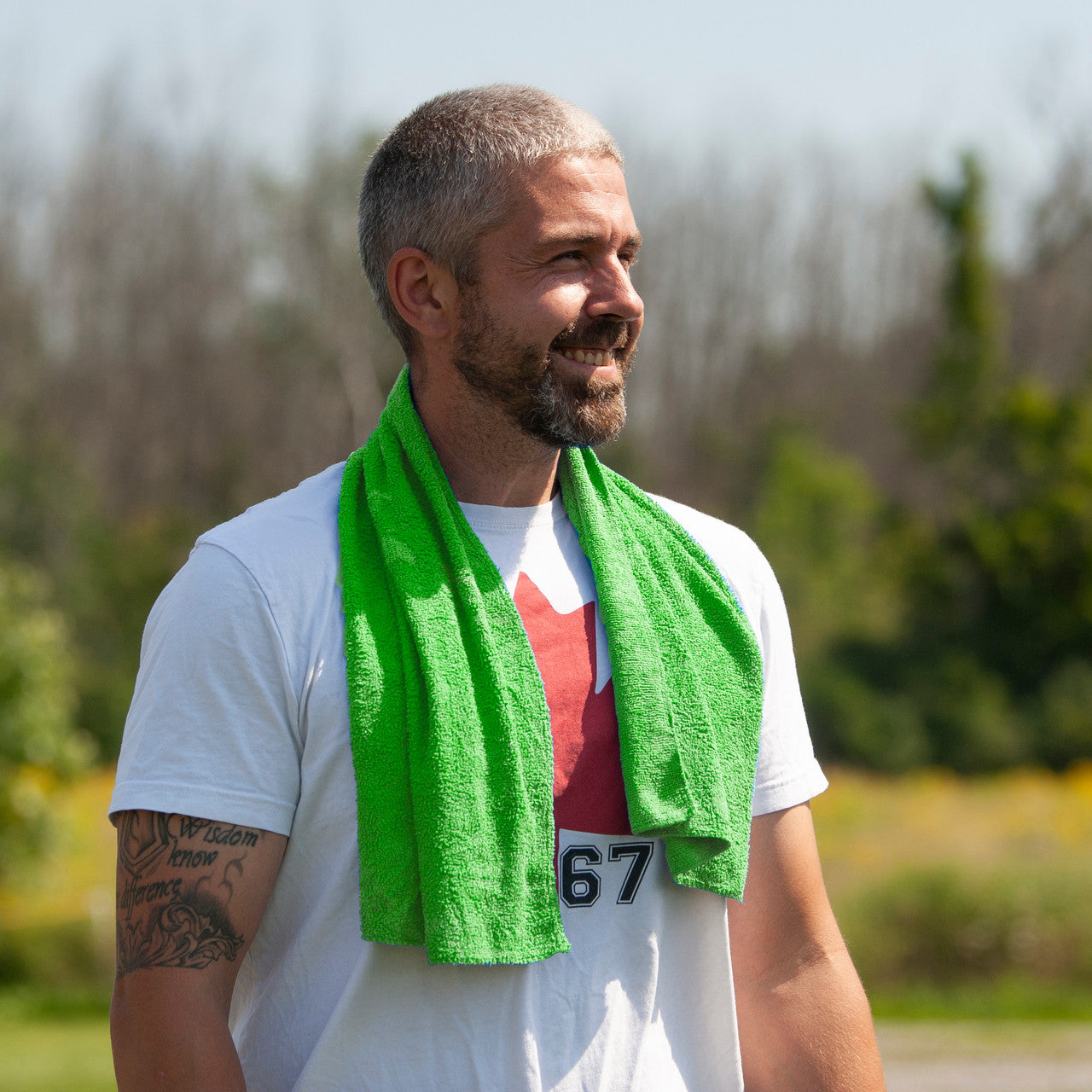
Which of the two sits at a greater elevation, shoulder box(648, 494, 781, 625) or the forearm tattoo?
shoulder box(648, 494, 781, 625)

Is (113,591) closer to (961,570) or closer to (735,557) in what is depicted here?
(961,570)

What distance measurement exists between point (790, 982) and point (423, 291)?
1.01 metres

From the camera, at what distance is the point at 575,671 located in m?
1.67

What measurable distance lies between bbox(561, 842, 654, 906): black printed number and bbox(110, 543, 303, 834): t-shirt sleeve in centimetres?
33

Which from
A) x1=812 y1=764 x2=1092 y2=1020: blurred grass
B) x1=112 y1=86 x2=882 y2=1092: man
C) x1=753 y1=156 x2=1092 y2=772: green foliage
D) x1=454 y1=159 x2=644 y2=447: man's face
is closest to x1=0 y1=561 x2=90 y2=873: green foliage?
x1=812 y1=764 x2=1092 y2=1020: blurred grass

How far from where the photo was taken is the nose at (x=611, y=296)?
1.70 metres

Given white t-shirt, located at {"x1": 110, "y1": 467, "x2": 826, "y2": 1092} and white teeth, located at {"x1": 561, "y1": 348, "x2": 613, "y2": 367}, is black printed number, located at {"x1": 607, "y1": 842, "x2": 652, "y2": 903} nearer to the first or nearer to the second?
white t-shirt, located at {"x1": 110, "y1": 467, "x2": 826, "y2": 1092}

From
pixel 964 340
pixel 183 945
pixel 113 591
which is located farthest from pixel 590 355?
pixel 964 340

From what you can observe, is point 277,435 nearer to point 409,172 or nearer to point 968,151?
point 968,151

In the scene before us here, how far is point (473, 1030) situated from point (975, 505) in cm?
2064

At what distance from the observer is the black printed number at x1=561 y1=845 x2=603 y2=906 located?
1.60m

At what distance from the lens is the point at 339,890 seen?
1.54 metres

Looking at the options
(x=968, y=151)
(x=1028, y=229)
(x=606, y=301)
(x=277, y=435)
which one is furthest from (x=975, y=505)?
(x=606, y=301)

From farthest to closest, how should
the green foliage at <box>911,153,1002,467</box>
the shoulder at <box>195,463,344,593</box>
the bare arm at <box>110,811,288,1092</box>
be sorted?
the green foliage at <box>911,153,1002,467</box>, the shoulder at <box>195,463,344,593</box>, the bare arm at <box>110,811,288,1092</box>
